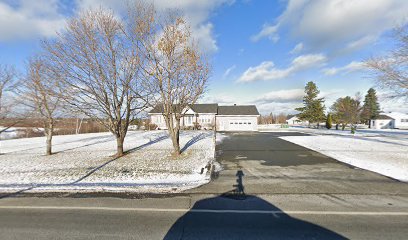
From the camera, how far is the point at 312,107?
45.1 meters

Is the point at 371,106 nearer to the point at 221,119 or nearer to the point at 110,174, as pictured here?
the point at 221,119

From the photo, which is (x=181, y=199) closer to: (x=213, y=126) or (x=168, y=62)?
(x=168, y=62)

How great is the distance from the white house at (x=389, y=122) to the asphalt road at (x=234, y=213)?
5988 centimetres

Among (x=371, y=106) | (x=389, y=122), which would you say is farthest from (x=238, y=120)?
(x=389, y=122)

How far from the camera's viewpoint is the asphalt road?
11.8 feet

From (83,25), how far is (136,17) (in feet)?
8.18

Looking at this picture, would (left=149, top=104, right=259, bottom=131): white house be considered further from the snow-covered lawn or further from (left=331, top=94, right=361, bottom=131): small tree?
the snow-covered lawn

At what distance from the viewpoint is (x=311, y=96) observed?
4575 centimetres

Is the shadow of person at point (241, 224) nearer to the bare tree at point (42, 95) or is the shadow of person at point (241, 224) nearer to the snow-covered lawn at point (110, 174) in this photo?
the snow-covered lawn at point (110, 174)

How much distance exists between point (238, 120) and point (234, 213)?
34.1m

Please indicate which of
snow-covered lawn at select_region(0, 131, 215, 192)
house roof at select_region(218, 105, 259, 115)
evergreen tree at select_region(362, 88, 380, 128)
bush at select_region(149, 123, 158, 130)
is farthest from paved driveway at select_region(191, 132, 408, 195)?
evergreen tree at select_region(362, 88, 380, 128)

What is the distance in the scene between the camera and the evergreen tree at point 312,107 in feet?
146

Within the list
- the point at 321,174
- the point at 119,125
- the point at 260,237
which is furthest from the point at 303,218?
the point at 119,125

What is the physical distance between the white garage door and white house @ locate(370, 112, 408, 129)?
127ft
